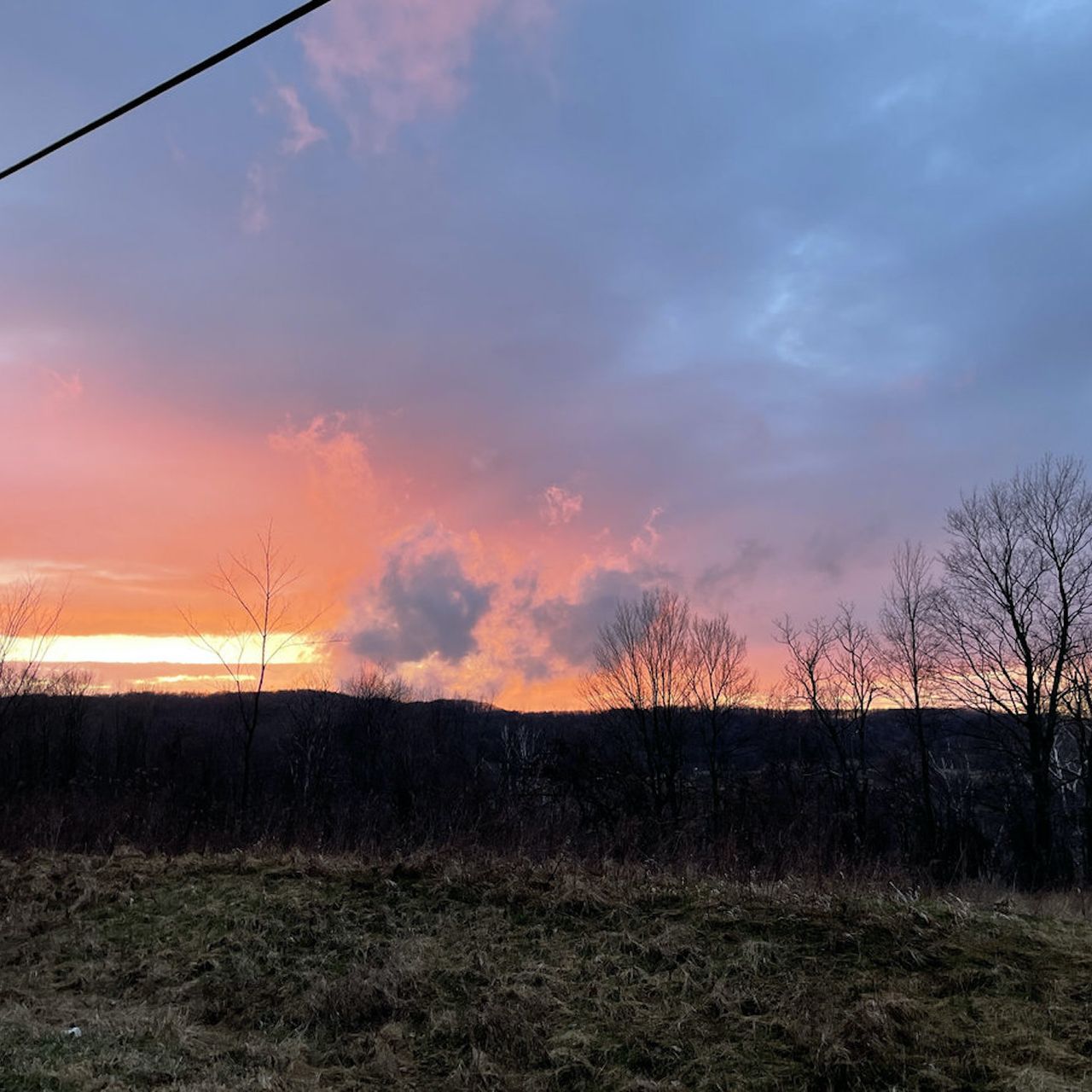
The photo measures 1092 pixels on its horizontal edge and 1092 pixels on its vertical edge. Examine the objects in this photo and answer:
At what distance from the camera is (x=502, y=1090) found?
541 cm

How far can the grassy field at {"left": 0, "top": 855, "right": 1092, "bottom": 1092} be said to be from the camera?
217 inches

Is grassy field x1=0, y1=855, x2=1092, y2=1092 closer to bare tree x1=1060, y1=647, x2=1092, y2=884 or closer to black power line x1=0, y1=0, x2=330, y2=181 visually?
black power line x1=0, y1=0, x2=330, y2=181

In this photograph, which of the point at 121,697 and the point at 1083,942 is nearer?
the point at 1083,942

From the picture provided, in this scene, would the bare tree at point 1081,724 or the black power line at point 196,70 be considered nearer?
the black power line at point 196,70

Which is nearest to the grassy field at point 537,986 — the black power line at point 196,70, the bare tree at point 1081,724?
the black power line at point 196,70

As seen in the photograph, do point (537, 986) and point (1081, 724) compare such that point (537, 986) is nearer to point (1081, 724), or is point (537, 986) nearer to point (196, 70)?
point (196, 70)

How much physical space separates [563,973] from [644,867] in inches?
131

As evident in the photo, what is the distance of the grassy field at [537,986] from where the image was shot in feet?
18.1

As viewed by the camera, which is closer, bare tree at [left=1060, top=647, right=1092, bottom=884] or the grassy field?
the grassy field

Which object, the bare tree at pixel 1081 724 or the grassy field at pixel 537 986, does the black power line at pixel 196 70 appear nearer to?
the grassy field at pixel 537 986

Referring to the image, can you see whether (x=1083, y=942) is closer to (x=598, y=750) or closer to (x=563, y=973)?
(x=563, y=973)

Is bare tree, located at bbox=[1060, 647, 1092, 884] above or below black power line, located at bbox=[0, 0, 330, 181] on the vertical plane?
below

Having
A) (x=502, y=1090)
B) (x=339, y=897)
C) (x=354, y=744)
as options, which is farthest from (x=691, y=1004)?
(x=354, y=744)

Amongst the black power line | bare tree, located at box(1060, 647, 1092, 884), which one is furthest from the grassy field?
bare tree, located at box(1060, 647, 1092, 884)
